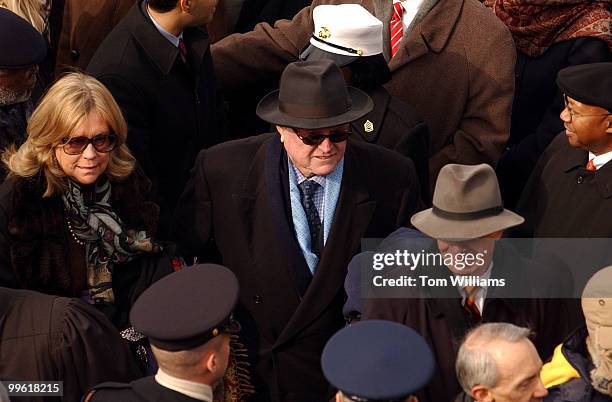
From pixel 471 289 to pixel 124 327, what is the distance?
1.48m

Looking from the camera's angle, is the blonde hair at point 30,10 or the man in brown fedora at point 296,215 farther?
the blonde hair at point 30,10

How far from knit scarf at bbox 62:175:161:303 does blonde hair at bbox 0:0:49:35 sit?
1.45 m

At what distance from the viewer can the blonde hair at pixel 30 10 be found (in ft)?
19.3

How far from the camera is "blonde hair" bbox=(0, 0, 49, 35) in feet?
19.3

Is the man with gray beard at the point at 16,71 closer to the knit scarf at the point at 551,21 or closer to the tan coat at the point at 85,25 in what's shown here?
the tan coat at the point at 85,25

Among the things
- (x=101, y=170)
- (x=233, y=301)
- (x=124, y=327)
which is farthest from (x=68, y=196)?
(x=233, y=301)

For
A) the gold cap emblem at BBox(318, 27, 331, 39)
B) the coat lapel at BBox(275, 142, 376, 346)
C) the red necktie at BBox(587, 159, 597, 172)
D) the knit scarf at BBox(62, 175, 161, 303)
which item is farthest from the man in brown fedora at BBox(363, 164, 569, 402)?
the gold cap emblem at BBox(318, 27, 331, 39)

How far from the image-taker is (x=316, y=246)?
488 cm

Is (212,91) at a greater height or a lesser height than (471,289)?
lesser

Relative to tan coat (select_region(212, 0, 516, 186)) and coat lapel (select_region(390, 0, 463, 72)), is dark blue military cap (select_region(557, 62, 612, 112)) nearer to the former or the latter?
tan coat (select_region(212, 0, 516, 186))

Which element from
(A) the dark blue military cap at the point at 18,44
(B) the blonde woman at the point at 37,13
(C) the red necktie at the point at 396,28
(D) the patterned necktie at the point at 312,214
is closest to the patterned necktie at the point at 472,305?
(D) the patterned necktie at the point at 312,214

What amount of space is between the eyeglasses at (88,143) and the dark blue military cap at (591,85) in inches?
79.6

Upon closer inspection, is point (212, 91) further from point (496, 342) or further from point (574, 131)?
point (496, 342)

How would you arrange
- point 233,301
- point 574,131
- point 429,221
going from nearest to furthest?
1. point 233,301
2. point 429,221
3. point 574,131
